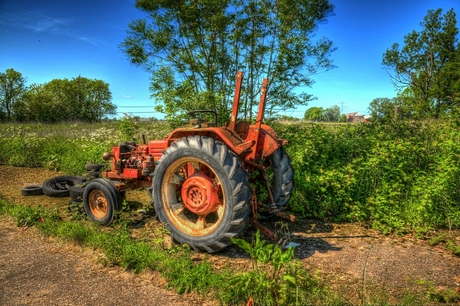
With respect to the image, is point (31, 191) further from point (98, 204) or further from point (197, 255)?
point (197, 255)

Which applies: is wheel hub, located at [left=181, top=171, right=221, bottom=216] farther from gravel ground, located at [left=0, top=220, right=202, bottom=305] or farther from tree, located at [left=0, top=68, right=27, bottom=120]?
tree, located at [left=0, top=68, right=27, bottom=120]

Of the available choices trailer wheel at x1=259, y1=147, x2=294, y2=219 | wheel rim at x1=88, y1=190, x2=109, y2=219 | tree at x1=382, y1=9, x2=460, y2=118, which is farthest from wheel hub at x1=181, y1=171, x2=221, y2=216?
tree at x1=382, y1=9, x2=460, y2=118

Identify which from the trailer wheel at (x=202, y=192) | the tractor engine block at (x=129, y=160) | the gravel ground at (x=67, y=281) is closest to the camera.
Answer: the gravel ground at (x=67, y=281)

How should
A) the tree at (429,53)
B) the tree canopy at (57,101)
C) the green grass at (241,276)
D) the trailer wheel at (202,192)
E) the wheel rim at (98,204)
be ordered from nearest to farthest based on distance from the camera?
1. the green grass at (241,276)
2. the trailer wheel at (202,192)
3. the wheel rim at (98,204)
4. the tree at (429,53)
5. the tree canopy at (57,101)

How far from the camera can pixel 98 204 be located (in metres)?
5.11

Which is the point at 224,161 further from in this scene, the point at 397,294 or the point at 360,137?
the point at 360,137

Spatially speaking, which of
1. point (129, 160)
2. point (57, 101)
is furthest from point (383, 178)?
point (57, 101)

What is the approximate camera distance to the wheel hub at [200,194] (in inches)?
151

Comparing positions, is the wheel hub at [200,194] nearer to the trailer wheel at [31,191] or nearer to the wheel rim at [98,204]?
the wheel rim at [98,204]

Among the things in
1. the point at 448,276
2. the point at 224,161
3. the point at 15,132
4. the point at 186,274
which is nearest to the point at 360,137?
the point at 448,276

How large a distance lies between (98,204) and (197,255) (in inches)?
84.7

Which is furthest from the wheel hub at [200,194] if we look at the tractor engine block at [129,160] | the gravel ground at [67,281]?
the tractor engine block at [129,160]

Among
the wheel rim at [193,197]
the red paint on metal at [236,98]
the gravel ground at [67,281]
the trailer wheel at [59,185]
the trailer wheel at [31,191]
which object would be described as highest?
the red paint on metal at [236,98]

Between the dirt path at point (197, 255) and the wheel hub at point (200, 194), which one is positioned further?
the wheel hub at point (200, 194)
